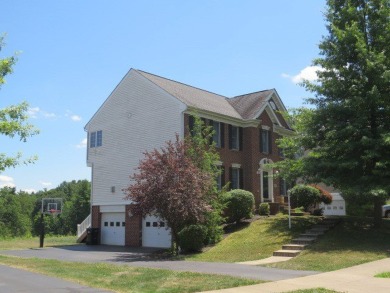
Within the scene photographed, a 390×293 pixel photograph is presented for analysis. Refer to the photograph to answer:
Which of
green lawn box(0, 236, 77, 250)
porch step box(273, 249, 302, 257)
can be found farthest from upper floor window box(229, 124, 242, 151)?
green lawn box(0, 236, 77, 250)

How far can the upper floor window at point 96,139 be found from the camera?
33.3m

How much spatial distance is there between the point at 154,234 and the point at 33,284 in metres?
16.1

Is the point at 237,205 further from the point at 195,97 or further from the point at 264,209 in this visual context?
the point at 195,97

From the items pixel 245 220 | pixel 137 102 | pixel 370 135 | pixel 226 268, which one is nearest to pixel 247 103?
pixel 137 102

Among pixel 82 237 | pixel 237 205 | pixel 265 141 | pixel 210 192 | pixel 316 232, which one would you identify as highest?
pixel 265 141

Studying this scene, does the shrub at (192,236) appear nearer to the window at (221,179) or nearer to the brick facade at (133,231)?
the window at (221,179)

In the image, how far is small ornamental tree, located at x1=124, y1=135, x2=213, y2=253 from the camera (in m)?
21.2

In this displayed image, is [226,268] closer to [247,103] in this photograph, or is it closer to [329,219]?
[329,219]

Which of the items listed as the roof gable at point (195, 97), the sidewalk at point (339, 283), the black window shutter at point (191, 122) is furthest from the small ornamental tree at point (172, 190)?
the sidewalk at point (339, 283)

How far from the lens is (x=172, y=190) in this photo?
20953 mm

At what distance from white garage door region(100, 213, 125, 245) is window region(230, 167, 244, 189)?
25.3 feet

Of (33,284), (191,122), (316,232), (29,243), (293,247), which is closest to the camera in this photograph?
(33,284)

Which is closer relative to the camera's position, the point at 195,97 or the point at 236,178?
the point at 236,178

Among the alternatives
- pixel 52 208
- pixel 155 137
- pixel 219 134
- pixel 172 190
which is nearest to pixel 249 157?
pixel 219 134
